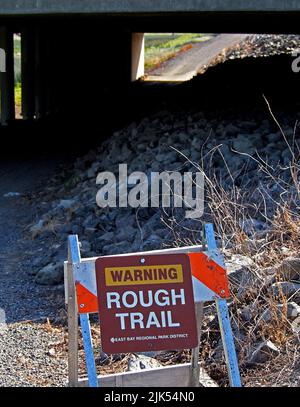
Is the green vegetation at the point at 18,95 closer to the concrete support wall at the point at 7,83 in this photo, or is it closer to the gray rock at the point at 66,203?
the concrete support wall at the point at 7,83

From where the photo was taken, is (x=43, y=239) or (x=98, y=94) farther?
(x=98, y=94)

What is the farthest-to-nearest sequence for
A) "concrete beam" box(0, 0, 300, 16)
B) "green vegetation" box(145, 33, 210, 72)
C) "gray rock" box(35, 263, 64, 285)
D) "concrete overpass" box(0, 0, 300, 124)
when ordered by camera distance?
"green vegetation" box(145, 33, 210, 72) → "concrete overpass" box(0, 0, 300, 124) → "concrete beam" box(0, 0, 300, 16) → "gray rock" box(35, 263, 64, 285)

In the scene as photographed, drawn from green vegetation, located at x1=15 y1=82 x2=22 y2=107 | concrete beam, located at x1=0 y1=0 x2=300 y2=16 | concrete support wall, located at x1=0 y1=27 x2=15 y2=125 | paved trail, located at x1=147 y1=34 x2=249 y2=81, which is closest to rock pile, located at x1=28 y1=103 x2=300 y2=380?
concrete beam, located at x1=0 y1=0 x2=300 y2=16

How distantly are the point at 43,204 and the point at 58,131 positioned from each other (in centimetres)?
598

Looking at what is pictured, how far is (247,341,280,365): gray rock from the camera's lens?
17.7ft

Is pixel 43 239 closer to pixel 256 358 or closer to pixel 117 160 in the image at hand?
pixel 117 160

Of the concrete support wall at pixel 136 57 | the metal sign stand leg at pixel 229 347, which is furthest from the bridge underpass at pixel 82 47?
the metal sign stand leg at pixel 229 347

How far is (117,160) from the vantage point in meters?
11.7

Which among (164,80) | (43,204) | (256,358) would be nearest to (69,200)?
(43,204)

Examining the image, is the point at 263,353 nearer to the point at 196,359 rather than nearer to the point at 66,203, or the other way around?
the point at 196,359

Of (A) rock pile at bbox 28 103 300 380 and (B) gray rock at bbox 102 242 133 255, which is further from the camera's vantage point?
(B) gray rock at bbox 102 242 133 255

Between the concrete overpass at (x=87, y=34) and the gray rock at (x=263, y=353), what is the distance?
240 inches

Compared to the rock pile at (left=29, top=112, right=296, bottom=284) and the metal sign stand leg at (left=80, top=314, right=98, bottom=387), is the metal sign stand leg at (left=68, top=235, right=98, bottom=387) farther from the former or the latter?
the rock pile at (left=29, top=112, right=296, bottom=284)

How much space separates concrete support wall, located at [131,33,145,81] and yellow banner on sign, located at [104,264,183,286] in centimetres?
2383
